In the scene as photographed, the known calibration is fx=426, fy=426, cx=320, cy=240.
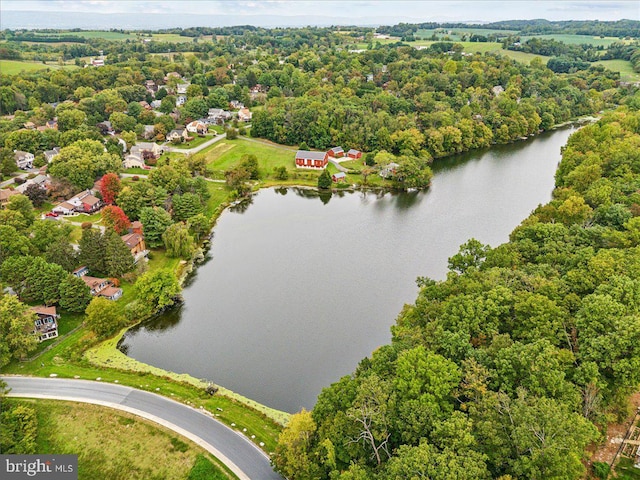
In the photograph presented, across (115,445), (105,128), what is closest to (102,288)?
(115,445)

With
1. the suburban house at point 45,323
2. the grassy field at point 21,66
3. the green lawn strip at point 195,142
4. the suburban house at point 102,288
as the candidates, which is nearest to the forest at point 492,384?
the suburban house at point 45,323

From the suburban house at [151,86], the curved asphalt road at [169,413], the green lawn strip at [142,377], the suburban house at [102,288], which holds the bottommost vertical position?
the green lawn strip at [142,377]

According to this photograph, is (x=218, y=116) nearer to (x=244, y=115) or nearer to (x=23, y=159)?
(x=244, y=115)

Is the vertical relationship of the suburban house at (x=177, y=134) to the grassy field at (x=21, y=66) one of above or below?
below

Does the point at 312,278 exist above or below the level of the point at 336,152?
below

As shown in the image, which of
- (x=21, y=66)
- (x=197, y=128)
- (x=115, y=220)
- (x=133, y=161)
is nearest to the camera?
(x=115, y=220)

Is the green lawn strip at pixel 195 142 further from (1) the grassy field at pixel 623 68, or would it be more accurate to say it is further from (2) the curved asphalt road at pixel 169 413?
(1) the grassy field at pixel 623 68

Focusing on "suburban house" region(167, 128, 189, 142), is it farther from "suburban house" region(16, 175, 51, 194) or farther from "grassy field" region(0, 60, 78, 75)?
"grassy field" region(0, 60, 78, 75)
